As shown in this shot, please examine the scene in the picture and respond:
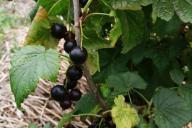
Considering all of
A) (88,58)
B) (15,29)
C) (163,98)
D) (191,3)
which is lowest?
(15,29)

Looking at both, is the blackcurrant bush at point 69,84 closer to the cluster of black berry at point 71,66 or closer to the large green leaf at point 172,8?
the cluster of black berry at point 71,66

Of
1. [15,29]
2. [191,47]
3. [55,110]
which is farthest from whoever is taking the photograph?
[15,29]

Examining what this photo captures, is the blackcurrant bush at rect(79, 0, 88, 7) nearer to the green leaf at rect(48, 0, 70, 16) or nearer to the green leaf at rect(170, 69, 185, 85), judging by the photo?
the green leaf at rect(48, 0, 70, 16)

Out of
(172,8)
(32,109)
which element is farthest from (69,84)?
(32,109)

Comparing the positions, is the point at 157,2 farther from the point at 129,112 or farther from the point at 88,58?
the point at 129,112

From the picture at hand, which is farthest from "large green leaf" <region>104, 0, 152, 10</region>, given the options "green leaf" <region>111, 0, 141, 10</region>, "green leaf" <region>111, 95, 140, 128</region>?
"green leaf" <region>111, 95, 140, 128</region>

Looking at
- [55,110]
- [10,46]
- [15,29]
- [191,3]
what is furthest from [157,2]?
[15,29]

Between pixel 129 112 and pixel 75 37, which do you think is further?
pixel 129 112

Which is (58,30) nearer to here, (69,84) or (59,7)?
(59,7)

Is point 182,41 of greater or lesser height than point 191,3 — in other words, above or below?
below
